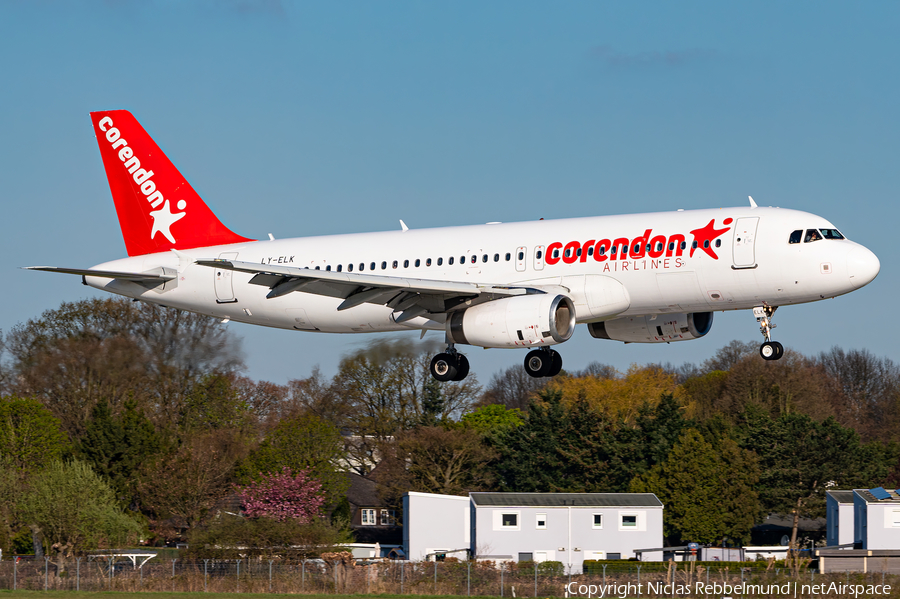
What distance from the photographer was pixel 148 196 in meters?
46.2

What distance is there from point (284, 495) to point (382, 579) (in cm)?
3183

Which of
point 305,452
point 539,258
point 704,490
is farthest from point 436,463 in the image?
point 539,258

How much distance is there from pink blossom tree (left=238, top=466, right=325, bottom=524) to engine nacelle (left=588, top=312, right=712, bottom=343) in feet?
130

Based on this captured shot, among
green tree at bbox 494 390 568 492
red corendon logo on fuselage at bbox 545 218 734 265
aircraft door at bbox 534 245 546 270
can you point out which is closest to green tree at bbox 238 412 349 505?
green tree at bbox 494 390 568 492

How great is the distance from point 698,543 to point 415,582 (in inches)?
1475

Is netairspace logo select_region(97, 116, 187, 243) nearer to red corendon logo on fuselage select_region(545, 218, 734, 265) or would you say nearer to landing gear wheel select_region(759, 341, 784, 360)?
red corendon logo on fuselage select_region(545, 218, 734, 265)

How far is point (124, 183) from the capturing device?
46594 mm

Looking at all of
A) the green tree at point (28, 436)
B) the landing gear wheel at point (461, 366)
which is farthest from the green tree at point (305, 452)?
the landing gear wheel at point (461, 366)

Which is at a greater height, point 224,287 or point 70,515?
point 224,287

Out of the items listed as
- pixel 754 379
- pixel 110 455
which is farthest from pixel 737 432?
pixel 110 455

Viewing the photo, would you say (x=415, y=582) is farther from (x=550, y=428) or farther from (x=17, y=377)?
(x=550, y=428)

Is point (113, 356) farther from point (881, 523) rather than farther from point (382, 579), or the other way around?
point (881, 523)

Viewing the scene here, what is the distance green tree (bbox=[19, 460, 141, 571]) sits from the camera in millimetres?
60281

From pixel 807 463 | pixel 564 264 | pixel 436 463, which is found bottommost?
pixel 807 463
